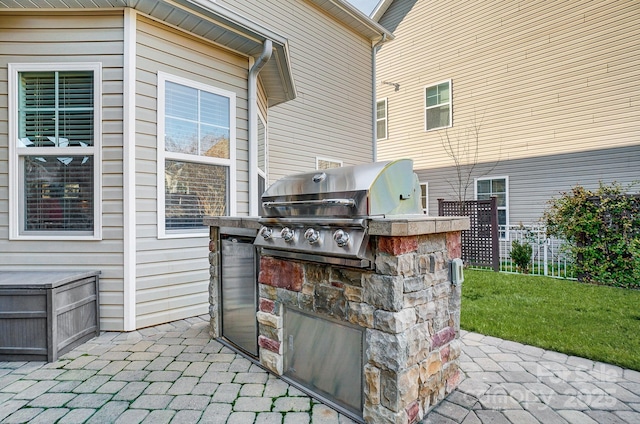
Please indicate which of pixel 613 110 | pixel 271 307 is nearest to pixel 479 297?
pixel 271 307

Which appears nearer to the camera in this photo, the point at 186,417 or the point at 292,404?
the point at 186,417

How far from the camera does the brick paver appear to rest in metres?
2.11

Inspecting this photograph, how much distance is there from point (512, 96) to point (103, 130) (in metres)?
9.01

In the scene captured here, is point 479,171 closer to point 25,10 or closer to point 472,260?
point 472,260

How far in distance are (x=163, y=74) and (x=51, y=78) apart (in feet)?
3.68

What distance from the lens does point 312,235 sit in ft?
7.00

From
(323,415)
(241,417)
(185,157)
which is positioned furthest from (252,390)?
(185,157)

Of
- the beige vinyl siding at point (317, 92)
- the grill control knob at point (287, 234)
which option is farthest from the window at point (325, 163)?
the grill control knob at point (287, 234)

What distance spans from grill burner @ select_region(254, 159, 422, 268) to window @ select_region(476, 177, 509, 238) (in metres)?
7.33

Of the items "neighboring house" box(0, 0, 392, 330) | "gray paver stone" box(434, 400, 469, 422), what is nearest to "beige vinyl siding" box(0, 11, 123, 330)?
"neighboring house" box(0, 0, 392, 330)

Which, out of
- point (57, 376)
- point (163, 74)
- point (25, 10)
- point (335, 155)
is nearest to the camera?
point (57, 376)

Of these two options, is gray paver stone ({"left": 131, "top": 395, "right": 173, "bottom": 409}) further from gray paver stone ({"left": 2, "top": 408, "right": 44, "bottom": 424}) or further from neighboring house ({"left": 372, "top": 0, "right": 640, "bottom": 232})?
neighboring house ({"left": 372, "top": 0, "right": 640, "bottom": 232})

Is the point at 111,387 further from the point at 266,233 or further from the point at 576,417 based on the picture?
the point at 576,417

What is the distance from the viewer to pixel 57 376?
2627 millimetres
